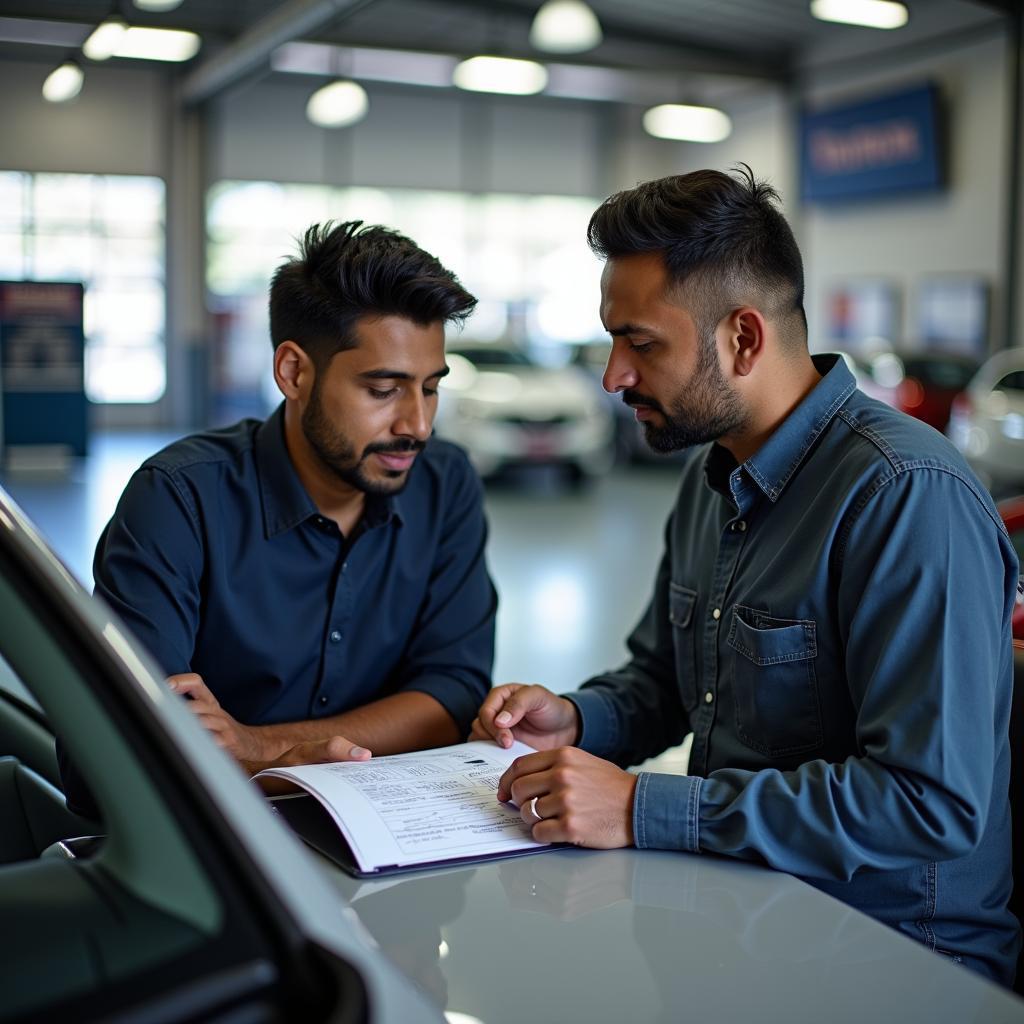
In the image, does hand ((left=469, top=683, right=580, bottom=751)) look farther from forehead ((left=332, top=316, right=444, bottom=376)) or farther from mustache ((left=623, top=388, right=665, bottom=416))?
forehead ((left=332, top=316, right=444, bottom=376))

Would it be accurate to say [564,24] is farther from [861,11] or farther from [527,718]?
[527,718]

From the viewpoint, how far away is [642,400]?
1585 millimetres

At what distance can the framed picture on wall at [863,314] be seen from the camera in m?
A: 13.5

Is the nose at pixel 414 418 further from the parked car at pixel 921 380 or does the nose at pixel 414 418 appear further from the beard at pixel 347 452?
the parked car at pixel 921 380

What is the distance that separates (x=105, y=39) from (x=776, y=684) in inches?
116

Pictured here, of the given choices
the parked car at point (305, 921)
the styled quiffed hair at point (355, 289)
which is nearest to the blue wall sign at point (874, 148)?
the styled quiffed hair at point (355, 289)

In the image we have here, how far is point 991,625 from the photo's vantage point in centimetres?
129

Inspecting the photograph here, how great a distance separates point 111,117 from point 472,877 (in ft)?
13.9

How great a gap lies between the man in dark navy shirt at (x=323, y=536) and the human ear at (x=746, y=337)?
0.52 meters

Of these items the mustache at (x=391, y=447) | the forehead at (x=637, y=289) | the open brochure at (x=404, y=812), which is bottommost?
the open brochure at (x=404, y=812)

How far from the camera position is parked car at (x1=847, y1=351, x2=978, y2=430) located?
10602mm

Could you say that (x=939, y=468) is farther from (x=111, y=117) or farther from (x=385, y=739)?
(x=111, y=117)

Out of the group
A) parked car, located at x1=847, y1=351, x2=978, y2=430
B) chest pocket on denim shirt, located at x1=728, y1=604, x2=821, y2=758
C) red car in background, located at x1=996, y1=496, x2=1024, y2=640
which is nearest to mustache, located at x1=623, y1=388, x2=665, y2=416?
chest pocket on denim shirt, located at x1=728, y1=604, x2=821, y2=758

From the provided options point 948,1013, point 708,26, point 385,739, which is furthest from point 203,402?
point 948,1013
